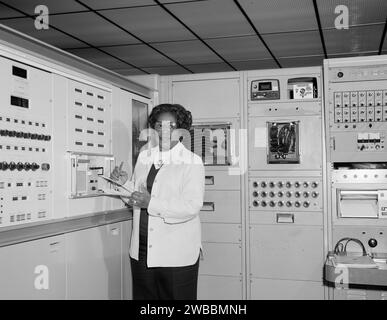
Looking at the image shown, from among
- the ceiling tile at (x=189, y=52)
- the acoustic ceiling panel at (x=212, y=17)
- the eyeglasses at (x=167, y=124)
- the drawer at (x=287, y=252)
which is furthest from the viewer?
the ceiling tile at (x=189, y=52)

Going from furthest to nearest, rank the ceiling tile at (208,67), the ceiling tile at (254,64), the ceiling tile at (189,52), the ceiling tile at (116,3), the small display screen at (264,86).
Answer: the ceiling tile at (208,67) → the ceiling tile at (254,64) → the ceiling tile at (189,52) → the ceiling tile at (116,3) → the small display screen at (264,86)

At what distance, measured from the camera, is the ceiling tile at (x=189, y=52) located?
5.66 meters

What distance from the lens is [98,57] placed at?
621cm

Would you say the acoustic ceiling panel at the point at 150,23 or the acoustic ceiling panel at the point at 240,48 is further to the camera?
the acoustic ceiling panel at the point at 240,48

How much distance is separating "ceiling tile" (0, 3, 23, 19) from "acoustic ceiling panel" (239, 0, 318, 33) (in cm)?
214

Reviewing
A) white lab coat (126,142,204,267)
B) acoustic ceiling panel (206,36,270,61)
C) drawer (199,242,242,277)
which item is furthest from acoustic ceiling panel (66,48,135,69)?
white lab coat (126,142,204,267)

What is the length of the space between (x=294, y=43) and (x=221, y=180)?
2998mm

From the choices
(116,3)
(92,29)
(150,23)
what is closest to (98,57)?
(92,29)

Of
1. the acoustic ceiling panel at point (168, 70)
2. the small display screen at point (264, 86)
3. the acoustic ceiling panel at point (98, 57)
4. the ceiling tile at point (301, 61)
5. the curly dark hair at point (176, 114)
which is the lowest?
the curly dark hair at point (176, 114)

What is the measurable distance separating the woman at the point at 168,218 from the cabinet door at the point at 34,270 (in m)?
0.41

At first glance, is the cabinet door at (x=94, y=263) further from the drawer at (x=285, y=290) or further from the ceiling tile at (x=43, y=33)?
the ceiling tile at (x=43, y=33)

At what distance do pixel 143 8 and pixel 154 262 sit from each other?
2656 millimetres

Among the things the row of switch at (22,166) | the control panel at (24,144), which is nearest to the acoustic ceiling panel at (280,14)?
the control panel at (24,144)

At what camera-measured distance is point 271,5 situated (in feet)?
13.9
